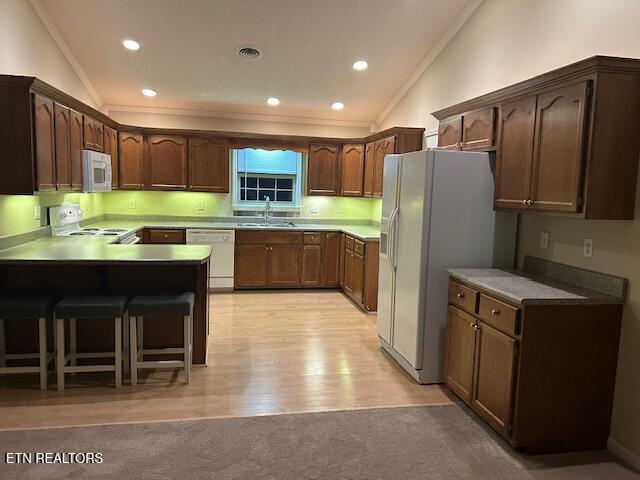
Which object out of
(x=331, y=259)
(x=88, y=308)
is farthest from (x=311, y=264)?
(x=88, y=308)

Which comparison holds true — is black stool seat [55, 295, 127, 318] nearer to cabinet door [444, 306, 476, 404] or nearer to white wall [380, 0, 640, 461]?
cabinet door [444, 306, 476, 404]

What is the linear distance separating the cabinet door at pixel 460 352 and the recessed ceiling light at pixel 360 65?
3185mm

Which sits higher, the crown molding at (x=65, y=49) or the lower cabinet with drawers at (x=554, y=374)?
the crown molding at (x=65, y=49)

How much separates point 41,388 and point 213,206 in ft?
12.7

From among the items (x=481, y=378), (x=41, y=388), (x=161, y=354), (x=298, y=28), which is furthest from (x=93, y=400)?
(x=298, y=28)

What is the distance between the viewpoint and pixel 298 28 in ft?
14.8

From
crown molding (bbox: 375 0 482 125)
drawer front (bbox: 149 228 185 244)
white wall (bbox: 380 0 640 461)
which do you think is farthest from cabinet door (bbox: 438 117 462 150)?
drawer front (bbox: 149 228 185 244)

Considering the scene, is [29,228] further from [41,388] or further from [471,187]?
[471,187]

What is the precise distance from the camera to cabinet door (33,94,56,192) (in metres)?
3.26

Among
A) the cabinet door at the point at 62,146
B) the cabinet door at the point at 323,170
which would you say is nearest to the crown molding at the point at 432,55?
the cabinet door at the point at 323,170

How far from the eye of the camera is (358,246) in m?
5.54

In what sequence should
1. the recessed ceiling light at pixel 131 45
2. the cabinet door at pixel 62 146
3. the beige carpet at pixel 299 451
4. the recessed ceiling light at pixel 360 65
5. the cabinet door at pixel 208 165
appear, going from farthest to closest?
the cabinet door at pixel 208 165 → the recessed ceiling light at pixel 360 65 → the recessed ceiling light at pixel 131 45 → the cabinet door at pixel 62 146 → the beige carpet at pixel 299 451

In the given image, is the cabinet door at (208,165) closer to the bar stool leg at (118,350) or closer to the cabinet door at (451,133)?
the cabinet door at (451,133)

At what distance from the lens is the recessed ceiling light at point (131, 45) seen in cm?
471
